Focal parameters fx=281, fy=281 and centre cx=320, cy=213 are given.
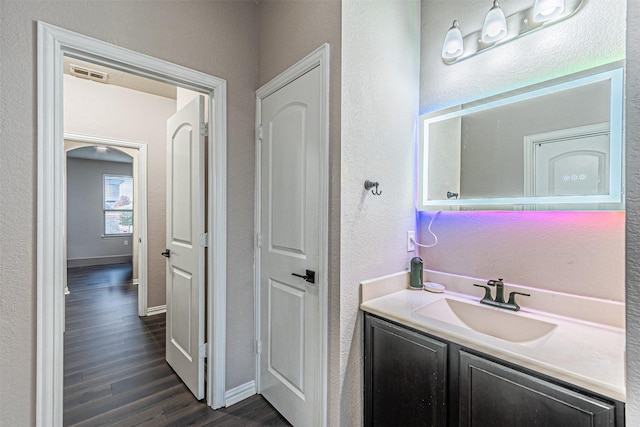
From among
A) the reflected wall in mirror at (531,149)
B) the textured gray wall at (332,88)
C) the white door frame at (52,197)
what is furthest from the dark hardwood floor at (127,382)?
the reflected wall in mirror at (531,149)

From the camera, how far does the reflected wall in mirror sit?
3.76ft

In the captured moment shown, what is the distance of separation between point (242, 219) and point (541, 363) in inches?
64.8

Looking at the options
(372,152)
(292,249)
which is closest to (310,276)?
(292,249)

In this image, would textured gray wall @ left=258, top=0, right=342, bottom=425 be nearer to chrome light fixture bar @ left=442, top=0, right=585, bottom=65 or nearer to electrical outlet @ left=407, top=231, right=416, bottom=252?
electrical outlet @ left=407, top=231, right=416, bottom=252

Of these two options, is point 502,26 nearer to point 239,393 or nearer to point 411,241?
point 411,241

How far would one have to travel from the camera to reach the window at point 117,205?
696cm

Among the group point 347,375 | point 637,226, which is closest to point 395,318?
point 347,375

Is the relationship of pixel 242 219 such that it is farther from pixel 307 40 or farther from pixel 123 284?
pixel 123 284

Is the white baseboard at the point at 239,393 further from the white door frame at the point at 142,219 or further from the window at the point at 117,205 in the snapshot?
the window at the point at 117,205

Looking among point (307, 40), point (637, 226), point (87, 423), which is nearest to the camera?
point (637, 226)

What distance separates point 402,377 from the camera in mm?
1230

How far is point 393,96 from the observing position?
1604mm

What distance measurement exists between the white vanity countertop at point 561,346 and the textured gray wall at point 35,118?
1.01 metres

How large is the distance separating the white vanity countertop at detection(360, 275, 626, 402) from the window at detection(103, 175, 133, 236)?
781 centimetres
